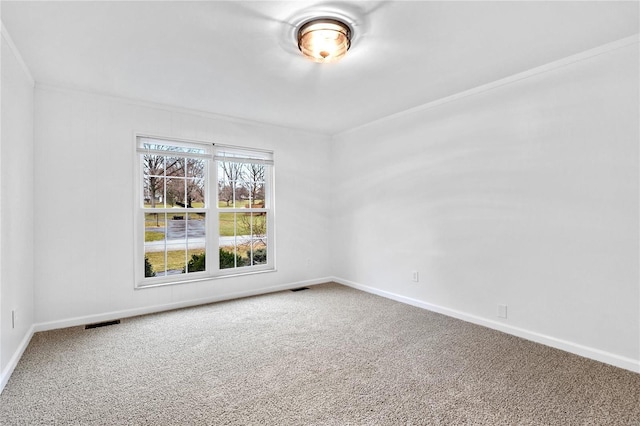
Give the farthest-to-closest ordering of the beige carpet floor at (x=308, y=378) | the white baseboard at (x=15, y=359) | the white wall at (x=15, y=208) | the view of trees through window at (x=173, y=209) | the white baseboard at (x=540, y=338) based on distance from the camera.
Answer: the view of trees through window at (x=173, y=209) → the white baseboard at (x=540, y=338) → the white wall at (x=15, y=208) → the white baseboard at (x=15, y=359) → the beige carpet floor at (x=308, y=378)

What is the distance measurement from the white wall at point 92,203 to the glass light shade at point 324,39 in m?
2.23

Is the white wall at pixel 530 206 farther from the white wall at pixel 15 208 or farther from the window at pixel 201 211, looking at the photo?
the white wall at pixel 15 208

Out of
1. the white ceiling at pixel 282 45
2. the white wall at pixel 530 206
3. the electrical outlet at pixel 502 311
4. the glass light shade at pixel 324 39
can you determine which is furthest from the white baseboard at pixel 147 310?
the glass light shade at pixel 324 39

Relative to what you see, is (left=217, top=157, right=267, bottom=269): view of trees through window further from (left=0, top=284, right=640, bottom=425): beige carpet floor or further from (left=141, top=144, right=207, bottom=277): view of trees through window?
(left=0, top=284, right=640, bottom=425): beige carpet floor

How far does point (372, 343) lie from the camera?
2.83 metres

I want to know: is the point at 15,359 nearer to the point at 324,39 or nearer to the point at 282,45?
the point at 282,45

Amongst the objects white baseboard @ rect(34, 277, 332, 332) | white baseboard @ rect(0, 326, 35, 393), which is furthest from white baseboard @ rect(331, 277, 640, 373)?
white baseboard @ rect(0, 326, 35, 393)

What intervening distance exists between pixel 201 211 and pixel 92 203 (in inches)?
45.7

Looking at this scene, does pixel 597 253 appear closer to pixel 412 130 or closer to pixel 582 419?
pixel 582 419

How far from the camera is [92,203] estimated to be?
11.1 ft

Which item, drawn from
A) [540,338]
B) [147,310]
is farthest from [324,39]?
[147,310]

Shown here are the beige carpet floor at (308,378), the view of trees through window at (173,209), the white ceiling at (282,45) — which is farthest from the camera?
the view of trees through window at (173,209)

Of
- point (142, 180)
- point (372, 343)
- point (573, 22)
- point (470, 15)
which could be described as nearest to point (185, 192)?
point (142, 180)

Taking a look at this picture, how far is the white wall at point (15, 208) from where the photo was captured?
225 cm
